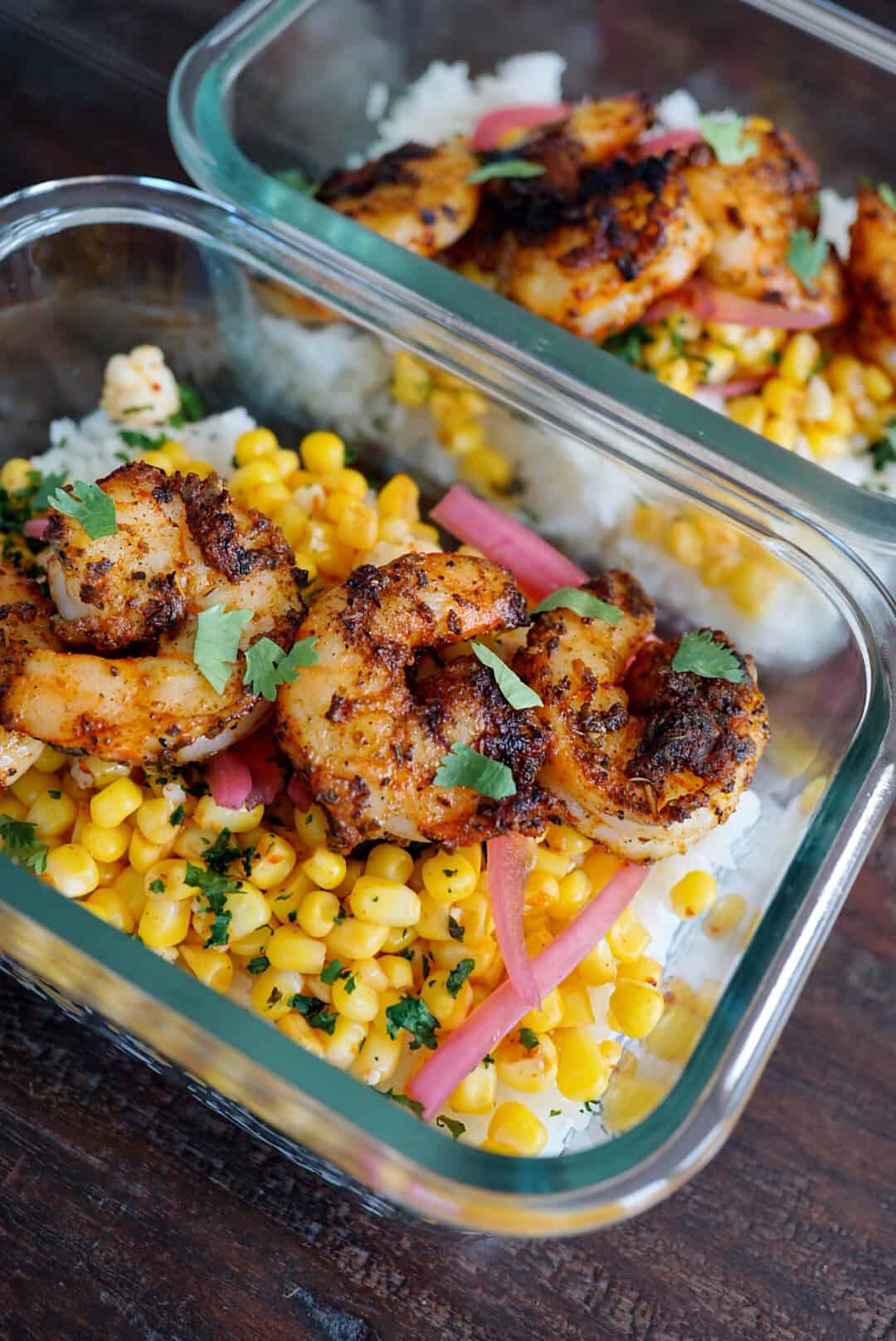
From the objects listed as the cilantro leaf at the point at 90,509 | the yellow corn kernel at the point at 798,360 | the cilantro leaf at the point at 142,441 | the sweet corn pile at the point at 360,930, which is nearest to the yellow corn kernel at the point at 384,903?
the sweet corn pile at the point at 360,930

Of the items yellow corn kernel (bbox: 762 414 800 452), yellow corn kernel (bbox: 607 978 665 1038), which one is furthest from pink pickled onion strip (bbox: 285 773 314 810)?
yellow corn kernel (bbox: 762 414 800 452)

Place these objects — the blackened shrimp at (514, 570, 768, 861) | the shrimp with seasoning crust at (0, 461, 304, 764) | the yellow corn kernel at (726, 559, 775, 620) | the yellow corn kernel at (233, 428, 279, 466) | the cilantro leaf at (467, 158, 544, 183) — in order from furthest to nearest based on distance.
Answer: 1. the cilantro leaf at (467, 158, 544, 183)
2. the yellow corn kernel at (233, 428, 279, 466)
3. the yellow corn kernel at (726, 559, 775, 620)
4. the blackened shrimp at (514, 570, 768, 861)
5. the shrimp with seasoning crust at (0, 461, 304, 764)

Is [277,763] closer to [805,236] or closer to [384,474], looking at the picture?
[384,474]

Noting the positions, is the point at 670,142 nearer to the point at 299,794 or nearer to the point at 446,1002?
the point at 299,794

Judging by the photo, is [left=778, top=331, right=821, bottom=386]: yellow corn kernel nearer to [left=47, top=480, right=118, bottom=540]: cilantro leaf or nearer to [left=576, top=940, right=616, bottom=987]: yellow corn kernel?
[left=576, top=940, right=616, bottom=987]: yellow corn kernel

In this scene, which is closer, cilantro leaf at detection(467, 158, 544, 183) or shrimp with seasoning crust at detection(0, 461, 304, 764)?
shrimp with seasoning crust at detection(0, 461, 304, 764)

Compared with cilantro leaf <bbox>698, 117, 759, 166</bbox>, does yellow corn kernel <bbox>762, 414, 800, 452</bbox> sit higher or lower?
lower

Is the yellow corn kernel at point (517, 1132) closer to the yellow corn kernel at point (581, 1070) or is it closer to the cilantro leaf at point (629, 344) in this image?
the yellow corn kernel at point (581, 1070)
